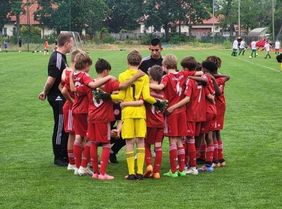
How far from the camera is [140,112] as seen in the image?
859 centimetres

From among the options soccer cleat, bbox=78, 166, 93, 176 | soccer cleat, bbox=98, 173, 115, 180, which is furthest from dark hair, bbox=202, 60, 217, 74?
soccer cleat, bbox=78, 166, 93, 176

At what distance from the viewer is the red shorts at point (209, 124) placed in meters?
9.32

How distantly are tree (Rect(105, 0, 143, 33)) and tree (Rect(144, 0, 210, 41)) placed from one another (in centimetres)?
166

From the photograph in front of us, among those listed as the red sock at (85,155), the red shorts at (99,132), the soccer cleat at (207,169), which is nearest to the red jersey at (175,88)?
the red shorts at (99,132)

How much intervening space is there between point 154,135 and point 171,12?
9793 cm

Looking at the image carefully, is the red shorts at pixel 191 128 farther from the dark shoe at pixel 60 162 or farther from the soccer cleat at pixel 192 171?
the dark shoe at pixel 60 162

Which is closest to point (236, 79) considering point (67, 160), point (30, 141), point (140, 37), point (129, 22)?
point (30, 141)

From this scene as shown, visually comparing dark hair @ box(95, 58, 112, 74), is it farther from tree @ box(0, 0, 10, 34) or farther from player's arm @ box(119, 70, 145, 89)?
tree @ box(0, 0, 10, 34)

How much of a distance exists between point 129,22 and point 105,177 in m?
104

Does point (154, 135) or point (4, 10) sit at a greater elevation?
point (4, 10)

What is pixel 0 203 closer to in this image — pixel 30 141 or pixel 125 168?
pixel 125 168

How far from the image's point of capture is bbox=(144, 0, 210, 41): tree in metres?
105

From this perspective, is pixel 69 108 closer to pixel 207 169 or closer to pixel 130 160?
pixel 130 160

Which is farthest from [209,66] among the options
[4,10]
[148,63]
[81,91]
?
[4,10]
